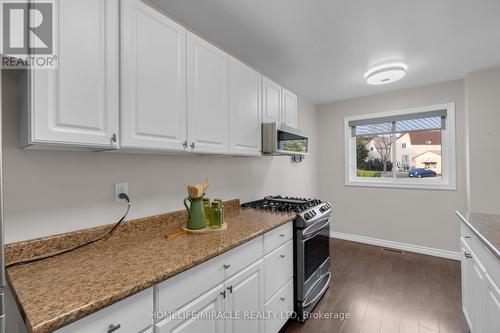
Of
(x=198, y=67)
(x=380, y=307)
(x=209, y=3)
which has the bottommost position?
(x=380, y=307)

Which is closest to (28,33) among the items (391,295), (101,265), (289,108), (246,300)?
(101,265)

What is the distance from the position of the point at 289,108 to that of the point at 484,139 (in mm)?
2398

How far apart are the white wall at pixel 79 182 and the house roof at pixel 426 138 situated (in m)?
3.14

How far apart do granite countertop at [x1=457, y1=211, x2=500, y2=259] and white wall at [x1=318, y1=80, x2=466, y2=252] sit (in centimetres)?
160

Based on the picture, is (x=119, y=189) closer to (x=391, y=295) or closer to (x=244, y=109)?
(x=244, y=109)

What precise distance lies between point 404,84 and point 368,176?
1.54 m

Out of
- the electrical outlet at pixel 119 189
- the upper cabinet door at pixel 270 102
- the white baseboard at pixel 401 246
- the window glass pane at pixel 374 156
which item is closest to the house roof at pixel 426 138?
the window glass pane at pixel 374 156

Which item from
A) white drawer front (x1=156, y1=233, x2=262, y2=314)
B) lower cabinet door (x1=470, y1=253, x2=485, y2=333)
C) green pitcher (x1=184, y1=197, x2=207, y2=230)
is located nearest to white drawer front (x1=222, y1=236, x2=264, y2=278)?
white drawer front (x1=156, y1=233, x2=262, y2=314)

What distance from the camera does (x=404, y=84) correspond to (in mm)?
3383

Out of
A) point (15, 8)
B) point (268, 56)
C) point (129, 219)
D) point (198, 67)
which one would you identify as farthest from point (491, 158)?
Answer: point (15, 8)

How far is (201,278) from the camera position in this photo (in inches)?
46.6

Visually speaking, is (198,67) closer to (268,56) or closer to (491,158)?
(268,56)

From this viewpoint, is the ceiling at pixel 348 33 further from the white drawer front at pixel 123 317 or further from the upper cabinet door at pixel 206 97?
the white drawer front at pixel 123 317

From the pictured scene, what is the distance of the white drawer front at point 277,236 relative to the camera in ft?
5.61
